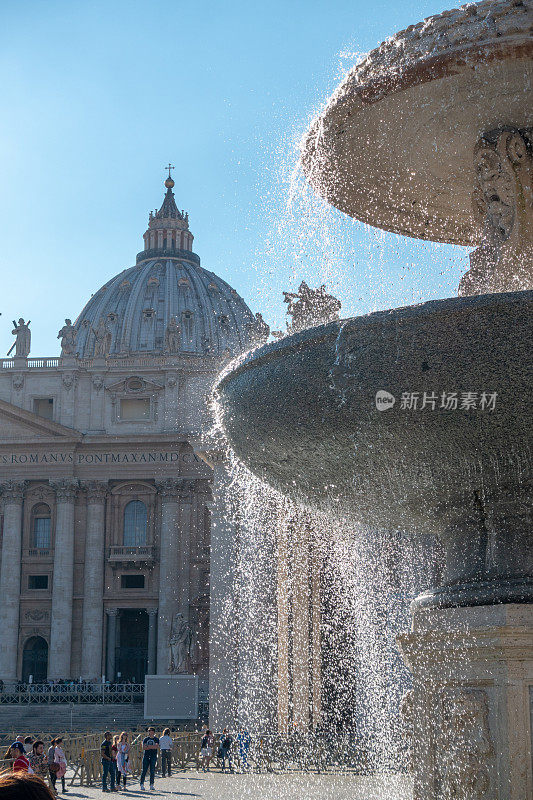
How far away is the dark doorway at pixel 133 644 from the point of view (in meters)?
53.5

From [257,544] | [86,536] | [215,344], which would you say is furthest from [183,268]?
[257,544]

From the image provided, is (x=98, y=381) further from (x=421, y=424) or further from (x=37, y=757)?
(x=421, y=424)

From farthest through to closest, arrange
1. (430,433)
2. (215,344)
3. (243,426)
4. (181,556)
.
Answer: (215,344) < (181,556) < (243,426) < (430,433)

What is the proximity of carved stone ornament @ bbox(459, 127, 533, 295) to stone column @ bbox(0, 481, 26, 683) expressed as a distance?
4877 cm

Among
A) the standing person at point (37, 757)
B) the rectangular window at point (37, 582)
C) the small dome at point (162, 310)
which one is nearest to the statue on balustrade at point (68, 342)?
the rectangular window at point (37, 582)

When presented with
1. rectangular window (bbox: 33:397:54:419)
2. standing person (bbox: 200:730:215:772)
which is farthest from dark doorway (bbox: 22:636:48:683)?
standing person (bbox: 200:730:215:772)

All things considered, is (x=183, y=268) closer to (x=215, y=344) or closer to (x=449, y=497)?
(x=215, y=344)

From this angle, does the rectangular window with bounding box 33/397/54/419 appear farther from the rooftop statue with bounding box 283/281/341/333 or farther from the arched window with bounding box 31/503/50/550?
the rooftop statue with bounding box 283/281/341/333

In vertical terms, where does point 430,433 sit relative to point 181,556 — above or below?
below

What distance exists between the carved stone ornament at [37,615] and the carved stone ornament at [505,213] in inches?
1938

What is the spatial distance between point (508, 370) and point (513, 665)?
3.47 ft

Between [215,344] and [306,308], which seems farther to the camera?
[215,344]

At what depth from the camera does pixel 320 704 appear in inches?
599

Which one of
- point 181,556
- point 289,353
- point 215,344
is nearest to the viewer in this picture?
point 289,353
